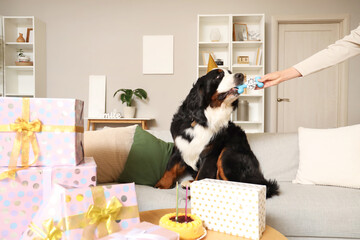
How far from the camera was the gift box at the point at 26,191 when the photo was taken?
89 cm

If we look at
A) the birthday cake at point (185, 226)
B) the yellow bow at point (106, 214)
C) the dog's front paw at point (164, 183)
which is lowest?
the dog's front paw at point (164, 183)

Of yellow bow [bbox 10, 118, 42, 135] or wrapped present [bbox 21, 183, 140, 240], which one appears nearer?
wrapped present [bbox 21, 183, 140, 240]

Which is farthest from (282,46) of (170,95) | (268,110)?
(170,95)

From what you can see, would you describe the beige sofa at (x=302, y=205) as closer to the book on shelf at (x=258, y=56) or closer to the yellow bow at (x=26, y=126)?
the yellow bow at (x=26, y=126)

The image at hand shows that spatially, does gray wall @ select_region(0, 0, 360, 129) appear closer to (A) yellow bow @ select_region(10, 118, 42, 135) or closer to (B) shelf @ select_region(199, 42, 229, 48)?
(B) shelf @ select_region(199, 42, 229, 48)

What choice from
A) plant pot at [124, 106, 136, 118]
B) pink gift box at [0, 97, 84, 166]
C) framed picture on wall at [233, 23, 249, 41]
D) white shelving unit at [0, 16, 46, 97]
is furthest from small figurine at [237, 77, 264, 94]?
white shelving unit at [0, 16, 46, 97]

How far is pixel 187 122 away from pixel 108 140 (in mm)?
518

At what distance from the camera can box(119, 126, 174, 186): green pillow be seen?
178 cm

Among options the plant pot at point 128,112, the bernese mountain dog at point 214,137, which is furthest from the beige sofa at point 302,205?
the plant pot at point 128,112

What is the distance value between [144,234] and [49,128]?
1.66 ft

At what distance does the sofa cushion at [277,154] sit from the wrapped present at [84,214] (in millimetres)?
1340

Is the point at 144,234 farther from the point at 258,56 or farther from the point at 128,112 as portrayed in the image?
the point at 258,56

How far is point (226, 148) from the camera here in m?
1.69

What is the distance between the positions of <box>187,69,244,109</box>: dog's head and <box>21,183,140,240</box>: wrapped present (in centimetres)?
93
